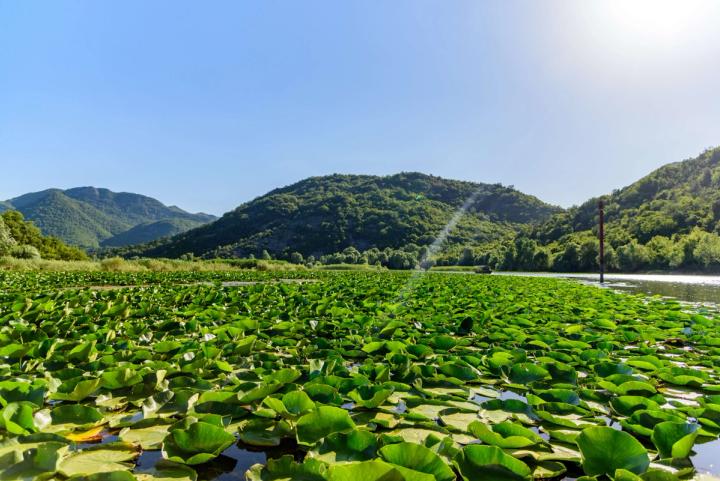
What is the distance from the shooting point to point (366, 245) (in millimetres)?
94375

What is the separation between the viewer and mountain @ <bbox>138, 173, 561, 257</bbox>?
94.4 metres

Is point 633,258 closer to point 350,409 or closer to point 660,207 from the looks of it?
point 660,207

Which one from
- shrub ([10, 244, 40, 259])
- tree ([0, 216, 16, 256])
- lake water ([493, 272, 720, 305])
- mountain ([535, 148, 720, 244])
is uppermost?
mountain ([535, 148, 720, 244])

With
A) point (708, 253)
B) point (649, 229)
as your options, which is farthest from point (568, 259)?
point (708, 253)

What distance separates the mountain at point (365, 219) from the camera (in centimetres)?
9438

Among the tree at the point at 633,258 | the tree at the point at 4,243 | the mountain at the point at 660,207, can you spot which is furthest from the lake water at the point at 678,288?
→ the tree at the point at 4,243

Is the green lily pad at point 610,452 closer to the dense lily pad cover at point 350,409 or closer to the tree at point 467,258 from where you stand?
the dense lily pad cover at point 350,409

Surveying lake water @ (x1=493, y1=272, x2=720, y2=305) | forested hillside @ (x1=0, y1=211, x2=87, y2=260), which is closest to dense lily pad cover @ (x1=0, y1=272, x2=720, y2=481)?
lake water @ (x1=493, y1=272, x2=720, y2=305)

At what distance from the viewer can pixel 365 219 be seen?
9962 cm

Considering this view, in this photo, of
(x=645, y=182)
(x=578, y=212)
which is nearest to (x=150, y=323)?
(x=578, y=212)

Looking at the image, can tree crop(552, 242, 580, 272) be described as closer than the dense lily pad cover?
No

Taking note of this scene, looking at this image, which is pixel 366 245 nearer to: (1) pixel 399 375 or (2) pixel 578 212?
(2) pixel 578 212

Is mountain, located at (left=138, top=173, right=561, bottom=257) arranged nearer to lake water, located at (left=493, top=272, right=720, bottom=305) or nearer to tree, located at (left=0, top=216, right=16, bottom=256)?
tree, located at (left=0, top=216, right=16, bottom=256)

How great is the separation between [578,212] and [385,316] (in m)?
80.8
